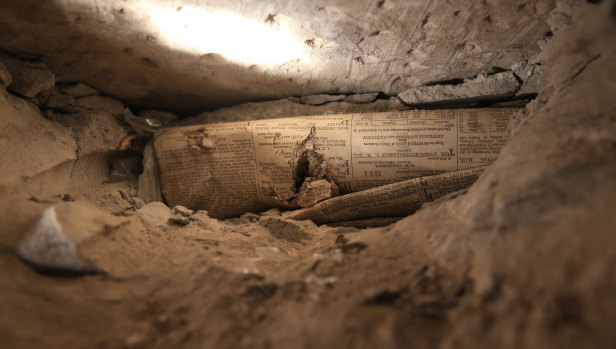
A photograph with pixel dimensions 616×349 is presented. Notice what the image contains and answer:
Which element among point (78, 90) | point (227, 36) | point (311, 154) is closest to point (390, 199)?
point (311, 154)

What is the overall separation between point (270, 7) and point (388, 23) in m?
0.66

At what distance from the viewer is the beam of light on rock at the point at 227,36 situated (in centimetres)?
188

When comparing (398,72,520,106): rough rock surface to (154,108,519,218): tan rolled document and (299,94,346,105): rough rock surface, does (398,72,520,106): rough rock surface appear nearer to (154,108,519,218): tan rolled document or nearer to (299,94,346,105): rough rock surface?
(154,108,519,218): tan rolled document

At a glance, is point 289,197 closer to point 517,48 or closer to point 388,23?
point 388,23

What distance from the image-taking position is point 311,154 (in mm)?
2453

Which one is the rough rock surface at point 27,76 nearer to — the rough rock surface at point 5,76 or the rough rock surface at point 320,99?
the rough rock surface at point 5,76

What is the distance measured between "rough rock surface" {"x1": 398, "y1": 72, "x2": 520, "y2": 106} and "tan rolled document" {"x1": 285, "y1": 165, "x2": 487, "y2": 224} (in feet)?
1.90

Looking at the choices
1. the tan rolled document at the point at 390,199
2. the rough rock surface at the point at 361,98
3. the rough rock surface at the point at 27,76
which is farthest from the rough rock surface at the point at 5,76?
the rough rock surface at the point at 361,98

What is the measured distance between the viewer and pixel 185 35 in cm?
203

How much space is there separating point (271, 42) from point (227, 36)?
0.87 ft

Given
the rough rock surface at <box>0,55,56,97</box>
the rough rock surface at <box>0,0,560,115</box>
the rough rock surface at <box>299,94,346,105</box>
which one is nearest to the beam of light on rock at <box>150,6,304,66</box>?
the rough rock surface at <box>0,0,560,115</box>

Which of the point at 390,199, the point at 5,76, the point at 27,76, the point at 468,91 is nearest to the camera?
the point at 5,76

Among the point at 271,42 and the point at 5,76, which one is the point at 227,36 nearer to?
the point at 271,42

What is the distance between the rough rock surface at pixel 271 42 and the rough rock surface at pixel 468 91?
6 cm
